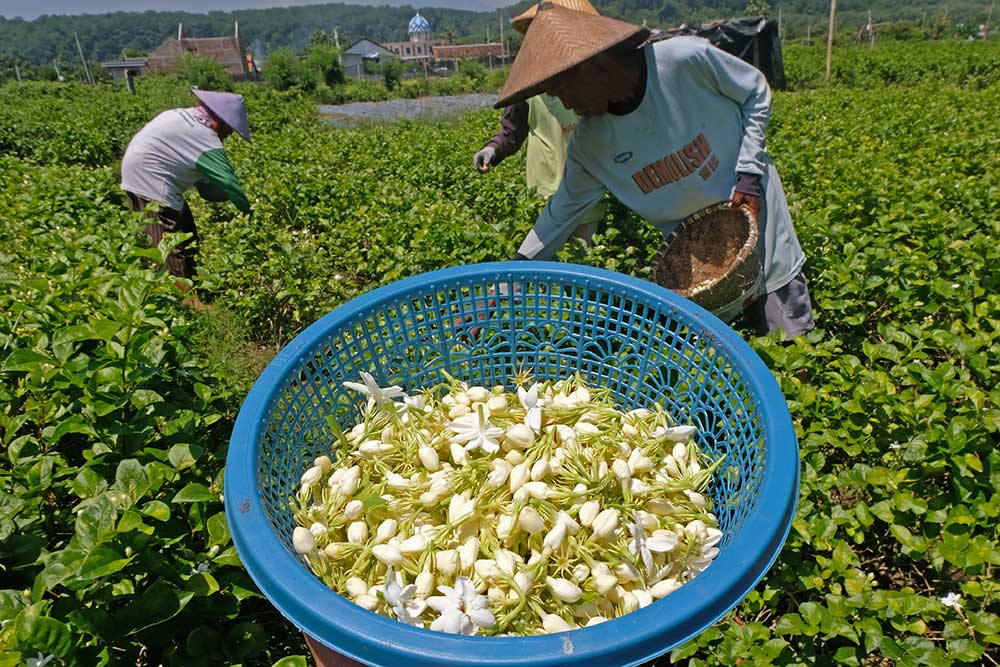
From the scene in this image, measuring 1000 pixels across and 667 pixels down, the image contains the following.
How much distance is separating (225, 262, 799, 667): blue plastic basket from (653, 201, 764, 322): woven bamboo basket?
0.26m

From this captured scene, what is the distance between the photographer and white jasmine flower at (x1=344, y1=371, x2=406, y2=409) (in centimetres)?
176

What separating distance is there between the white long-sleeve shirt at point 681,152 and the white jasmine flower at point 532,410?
117 centimetres

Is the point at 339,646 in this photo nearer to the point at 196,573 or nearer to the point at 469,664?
the point at 469,664

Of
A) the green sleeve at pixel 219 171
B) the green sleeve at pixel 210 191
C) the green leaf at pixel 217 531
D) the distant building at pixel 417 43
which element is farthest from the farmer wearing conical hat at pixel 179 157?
the distant building at pixel 417 43

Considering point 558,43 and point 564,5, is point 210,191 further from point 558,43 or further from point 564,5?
point 558,43

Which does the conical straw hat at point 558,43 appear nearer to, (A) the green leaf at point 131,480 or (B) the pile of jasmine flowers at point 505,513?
(B) the pile of jasmine flowers at point 505,513

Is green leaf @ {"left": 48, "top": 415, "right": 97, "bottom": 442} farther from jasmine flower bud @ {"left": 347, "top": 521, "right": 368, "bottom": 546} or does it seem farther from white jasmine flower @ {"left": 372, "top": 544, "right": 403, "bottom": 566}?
white jasmine flower @ {"left": 372, "top": 544, "right": 403, "bottom": 566}

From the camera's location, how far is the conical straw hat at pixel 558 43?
2100 millimetres

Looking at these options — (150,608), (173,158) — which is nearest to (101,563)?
(150,608)

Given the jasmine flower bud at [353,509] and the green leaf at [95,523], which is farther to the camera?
the jasmine flower bud at [353,509]

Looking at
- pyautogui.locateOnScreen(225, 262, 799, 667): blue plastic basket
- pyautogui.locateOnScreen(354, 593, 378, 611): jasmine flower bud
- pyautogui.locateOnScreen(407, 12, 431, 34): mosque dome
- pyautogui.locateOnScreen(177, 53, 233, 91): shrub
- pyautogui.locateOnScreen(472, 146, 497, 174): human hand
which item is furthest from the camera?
pyautogui.locateOnScreen(407, 12, 431, 34): mosque dome

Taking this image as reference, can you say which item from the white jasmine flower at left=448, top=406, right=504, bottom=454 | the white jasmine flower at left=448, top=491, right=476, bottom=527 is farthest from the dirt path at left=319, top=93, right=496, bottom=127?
the white jasmine flower at left=448, top=491, right=476, bottom=527

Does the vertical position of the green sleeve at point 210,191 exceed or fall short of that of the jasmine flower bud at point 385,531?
it exceeds it

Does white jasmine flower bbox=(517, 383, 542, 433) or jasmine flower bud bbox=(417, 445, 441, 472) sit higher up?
white jasmine flower bbox=(517, 383, 542, 433)
